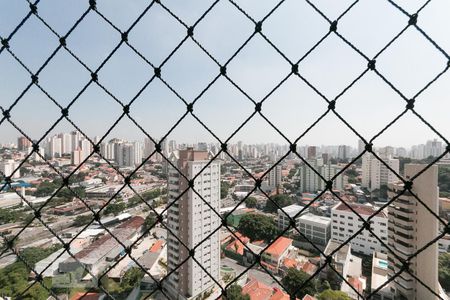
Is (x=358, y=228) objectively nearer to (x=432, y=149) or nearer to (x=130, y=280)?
(x=130, y=280)

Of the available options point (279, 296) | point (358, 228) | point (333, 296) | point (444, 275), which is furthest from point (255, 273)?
point (444, 275)

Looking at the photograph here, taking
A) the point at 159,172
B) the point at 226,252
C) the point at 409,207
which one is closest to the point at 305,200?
the point at 226,252

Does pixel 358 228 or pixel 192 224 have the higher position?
pixel 192 224

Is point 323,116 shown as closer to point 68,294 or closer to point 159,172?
point 68,294

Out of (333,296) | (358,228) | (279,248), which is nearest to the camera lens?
(333,296)

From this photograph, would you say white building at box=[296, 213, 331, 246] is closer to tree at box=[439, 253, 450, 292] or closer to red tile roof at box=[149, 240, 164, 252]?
tree at box=[439, 253, 450, 292]

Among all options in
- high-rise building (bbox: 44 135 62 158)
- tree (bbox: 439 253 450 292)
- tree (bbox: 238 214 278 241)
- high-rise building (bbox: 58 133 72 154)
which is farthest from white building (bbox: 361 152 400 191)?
high-rise building (bbox: 44 135 62 158)
